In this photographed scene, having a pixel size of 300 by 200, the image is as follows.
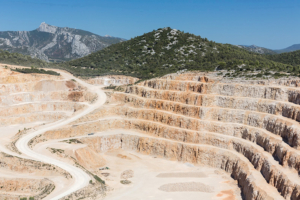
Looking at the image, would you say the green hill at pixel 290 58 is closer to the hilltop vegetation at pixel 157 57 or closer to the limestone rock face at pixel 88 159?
the hilltop vegetation at pixel 157 57

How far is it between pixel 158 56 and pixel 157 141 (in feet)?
207

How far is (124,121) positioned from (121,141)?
5.78 m

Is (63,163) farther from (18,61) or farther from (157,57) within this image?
(157,57)

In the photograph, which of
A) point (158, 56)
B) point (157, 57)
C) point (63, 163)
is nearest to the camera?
point (63, 163)

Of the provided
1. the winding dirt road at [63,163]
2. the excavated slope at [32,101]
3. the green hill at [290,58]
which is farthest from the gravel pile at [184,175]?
the green hill at [290,58]

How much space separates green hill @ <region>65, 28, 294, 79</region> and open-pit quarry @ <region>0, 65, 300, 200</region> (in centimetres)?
2390

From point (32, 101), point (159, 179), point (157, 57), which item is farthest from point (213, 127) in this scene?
point (157, 57)

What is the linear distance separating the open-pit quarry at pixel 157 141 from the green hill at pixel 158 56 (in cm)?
2390

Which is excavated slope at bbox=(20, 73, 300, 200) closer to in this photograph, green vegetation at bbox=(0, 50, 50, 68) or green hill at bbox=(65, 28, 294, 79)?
green hill at bbox=(65, 28, 294, 79)

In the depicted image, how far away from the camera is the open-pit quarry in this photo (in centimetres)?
4122

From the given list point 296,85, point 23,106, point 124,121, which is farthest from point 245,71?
point 23,106

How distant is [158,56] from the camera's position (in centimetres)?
11788

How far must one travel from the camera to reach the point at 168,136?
62094 mm

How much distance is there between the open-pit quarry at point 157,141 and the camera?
1623 inches
